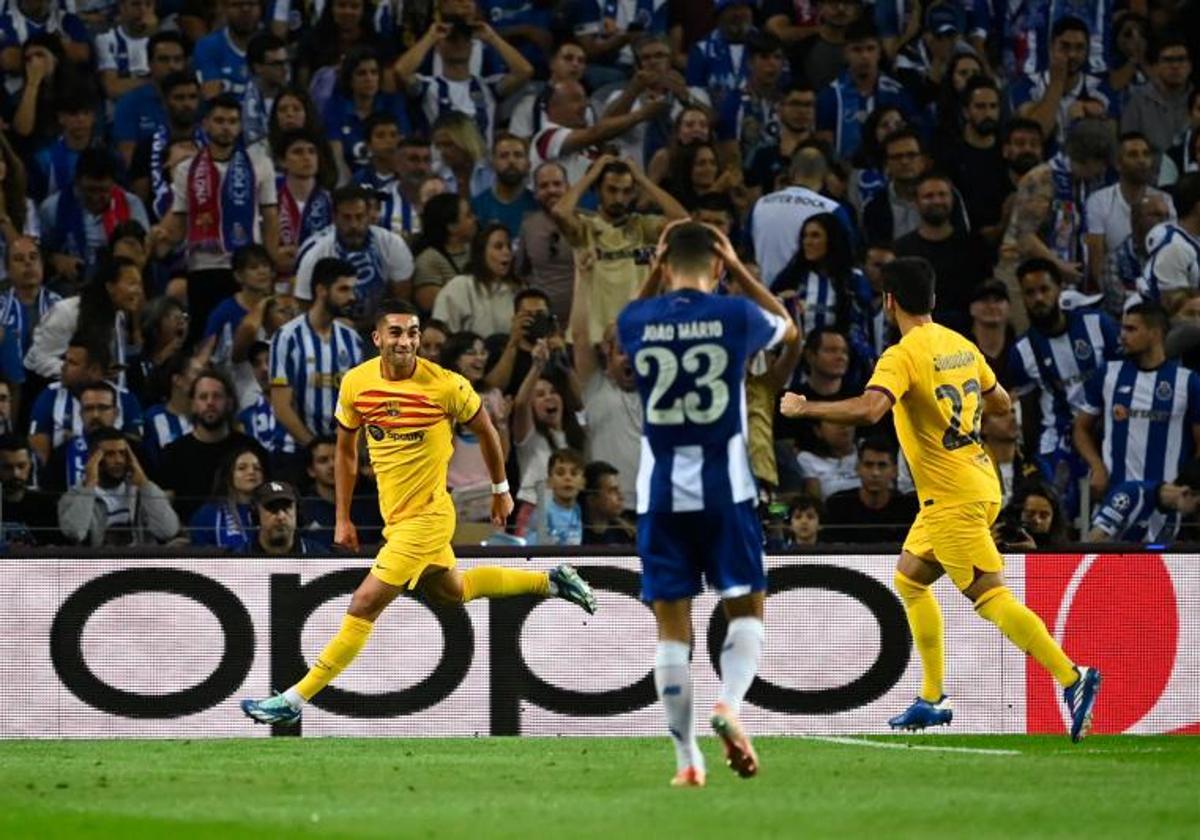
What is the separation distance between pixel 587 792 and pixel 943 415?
11.0 ft

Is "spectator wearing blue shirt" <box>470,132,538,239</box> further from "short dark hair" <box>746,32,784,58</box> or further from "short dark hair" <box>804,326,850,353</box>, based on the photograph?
"short dark hair" <box>804,326,850,353</box>

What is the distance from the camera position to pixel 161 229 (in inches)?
776

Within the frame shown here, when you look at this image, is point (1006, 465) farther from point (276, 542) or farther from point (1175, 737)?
point (276, 542)

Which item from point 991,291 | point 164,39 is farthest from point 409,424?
point 164,39

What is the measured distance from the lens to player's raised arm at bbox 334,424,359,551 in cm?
1420

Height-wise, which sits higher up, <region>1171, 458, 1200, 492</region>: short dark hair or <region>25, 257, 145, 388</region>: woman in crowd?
<region>25, 257, 145, 388</region>: woman in crowd

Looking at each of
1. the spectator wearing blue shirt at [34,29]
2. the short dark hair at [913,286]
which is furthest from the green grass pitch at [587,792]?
the spectator wearing blue shirt at [34,29]

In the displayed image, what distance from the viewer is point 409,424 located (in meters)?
14.2

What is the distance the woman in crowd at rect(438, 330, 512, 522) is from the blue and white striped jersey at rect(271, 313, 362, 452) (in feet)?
2.95

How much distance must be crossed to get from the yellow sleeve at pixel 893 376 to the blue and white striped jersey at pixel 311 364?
5848 millimetres

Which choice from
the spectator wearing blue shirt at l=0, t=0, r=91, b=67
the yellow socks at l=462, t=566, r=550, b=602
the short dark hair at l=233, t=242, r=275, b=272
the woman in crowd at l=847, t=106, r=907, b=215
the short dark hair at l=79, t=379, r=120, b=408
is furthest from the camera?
the spectator wearing blue shirt at l=0, t=0, r=91, b=67

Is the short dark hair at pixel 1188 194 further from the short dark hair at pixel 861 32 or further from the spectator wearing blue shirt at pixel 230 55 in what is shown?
the spectator wearing blue shirt at pixel 230 55

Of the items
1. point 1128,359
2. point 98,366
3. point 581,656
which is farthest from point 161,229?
point 1128,359

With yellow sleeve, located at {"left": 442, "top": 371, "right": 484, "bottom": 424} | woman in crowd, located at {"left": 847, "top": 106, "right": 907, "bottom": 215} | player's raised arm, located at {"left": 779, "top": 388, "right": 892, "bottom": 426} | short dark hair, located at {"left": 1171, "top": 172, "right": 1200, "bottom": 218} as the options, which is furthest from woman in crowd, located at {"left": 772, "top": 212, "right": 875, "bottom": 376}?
player's raised arm, located at {"left": 779, "top": 388, "right": 892, "bottom": 426}
